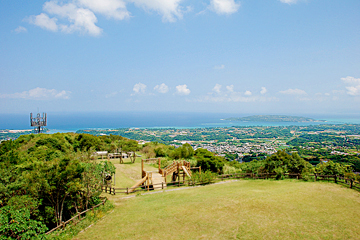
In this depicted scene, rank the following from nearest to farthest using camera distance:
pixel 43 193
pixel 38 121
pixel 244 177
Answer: pixel 43 193 → pixel 244 177 → pixel 38 121

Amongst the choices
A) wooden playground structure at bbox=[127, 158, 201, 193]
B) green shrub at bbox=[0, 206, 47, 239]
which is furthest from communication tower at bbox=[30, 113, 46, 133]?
green shrub at bbox=[0, 206, 47, 239]

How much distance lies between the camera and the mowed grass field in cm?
786

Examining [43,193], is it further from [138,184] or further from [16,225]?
[138,184]

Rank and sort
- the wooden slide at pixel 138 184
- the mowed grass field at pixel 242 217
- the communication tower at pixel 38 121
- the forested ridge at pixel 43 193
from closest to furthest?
the mowed grass field at pixel 242 217, the forested ridge at pixel 43 193, the wooden slide at pixel 138 184, the communication tower at pixel 38 121

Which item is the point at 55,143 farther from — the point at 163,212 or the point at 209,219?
the point at 209,219

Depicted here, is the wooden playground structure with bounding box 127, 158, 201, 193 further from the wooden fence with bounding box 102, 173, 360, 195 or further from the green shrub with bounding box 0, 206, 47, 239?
the green shrub with bounding box 0, 206, 47, 239

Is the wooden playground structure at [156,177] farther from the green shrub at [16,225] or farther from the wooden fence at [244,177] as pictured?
the green shrub at [16,225]

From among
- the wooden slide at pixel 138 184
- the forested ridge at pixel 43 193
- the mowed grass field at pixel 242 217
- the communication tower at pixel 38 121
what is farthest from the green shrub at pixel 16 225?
the communication tower at pixel 38 121

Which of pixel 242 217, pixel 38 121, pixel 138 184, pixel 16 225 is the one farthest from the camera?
pixel 38 121

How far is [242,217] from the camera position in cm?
909

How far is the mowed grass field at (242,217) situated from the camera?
7.86 m

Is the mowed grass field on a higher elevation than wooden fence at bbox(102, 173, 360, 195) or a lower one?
higher

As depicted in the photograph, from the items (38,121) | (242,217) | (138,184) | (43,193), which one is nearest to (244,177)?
(138,184)

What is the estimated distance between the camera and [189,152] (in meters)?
29.3
